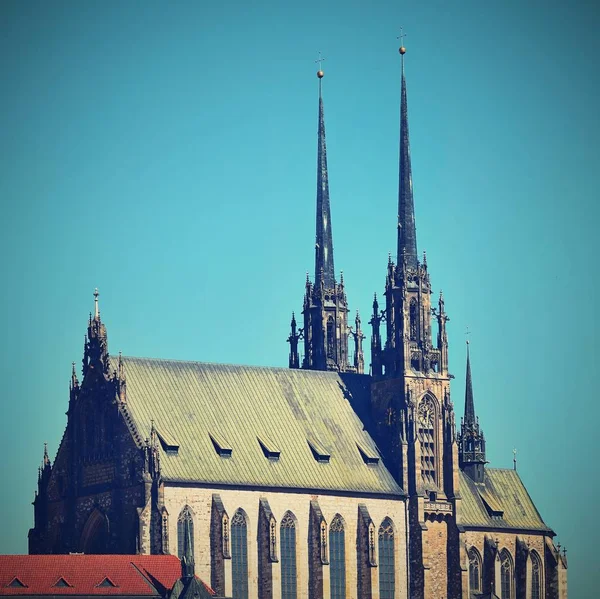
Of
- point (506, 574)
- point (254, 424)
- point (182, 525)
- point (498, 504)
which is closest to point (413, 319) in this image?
point (254, 424)

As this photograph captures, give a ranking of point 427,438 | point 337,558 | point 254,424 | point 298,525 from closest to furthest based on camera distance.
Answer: point 298,525 < point 337,558 < point 254,424 < point 427,438

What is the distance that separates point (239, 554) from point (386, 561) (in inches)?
579

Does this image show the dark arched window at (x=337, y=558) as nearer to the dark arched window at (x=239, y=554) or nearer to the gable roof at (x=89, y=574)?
the dark arched window at (x=239, y=554)

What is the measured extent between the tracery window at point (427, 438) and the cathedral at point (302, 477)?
160mm

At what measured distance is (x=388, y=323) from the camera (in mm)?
186750

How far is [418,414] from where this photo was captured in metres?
184

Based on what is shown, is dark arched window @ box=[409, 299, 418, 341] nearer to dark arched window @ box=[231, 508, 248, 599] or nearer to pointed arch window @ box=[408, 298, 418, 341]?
pointed arch window @ box=[408, 298, 418, 341]

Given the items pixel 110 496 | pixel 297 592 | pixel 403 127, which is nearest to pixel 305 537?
pixel 297 592

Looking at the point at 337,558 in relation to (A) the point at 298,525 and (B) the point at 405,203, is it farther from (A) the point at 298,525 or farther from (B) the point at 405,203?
(B) the point at 405,203

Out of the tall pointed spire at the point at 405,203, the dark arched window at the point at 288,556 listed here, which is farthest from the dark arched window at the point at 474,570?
the tall pointed spire at the point at 405,203

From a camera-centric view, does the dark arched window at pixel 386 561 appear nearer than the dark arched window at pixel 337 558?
No

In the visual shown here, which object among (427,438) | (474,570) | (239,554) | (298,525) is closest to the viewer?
(239,554)

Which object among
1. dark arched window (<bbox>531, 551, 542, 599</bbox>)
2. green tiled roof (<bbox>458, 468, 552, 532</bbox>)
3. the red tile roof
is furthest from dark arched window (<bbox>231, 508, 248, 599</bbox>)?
dark arched window (<bbox>531, 551, 542, 599</bbox>)

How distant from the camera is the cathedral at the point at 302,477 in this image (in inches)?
6649
